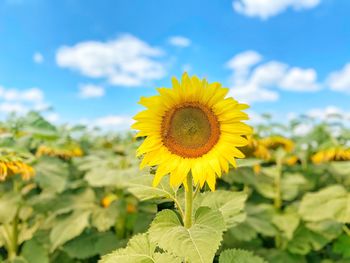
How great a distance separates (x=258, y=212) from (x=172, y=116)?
1.91 m

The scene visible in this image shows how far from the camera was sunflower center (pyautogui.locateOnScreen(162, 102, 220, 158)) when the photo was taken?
1.54 m

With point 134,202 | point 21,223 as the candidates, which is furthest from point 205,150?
point 21,223

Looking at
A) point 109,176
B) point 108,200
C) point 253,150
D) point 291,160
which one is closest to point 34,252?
point 108,200

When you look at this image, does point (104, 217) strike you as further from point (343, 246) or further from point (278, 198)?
point (343, 246)

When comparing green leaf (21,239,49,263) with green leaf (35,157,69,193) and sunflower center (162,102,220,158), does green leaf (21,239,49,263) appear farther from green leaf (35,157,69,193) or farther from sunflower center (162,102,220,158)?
sunflower center (162,102,220,158)

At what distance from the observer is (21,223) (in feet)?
11.6

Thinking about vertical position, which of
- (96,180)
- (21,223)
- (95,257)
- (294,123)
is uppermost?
(294,123)

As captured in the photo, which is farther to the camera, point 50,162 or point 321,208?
point 50,162

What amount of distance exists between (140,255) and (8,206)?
1771mm

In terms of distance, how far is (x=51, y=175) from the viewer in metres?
2.99

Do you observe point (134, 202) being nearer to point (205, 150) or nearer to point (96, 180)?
point (96, 180)

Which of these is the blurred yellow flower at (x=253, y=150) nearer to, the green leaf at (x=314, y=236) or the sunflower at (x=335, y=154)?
the sunflower at (x=335, y=154)

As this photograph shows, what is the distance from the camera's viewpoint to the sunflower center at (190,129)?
5.04 ft

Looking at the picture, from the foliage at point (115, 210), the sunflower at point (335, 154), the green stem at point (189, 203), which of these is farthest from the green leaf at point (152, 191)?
the sunflower at point (335, 154)
